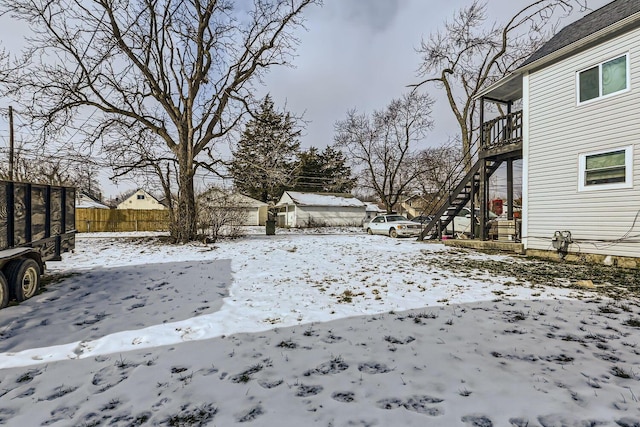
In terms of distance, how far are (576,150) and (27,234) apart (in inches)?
482

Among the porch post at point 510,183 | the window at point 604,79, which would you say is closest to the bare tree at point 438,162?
the porch post at point 510,183

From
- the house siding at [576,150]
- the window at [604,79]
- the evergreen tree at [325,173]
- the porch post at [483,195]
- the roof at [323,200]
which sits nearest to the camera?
the house siding at [576,150]

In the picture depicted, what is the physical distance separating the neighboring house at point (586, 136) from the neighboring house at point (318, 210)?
2171cm

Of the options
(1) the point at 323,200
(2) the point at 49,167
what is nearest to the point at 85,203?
(2) the point at 49,167

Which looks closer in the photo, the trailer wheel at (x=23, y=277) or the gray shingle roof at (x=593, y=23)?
the trailer wheel at (x=23, y=277)

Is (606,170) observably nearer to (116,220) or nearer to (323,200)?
(323,200)

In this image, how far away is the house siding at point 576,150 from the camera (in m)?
7.15

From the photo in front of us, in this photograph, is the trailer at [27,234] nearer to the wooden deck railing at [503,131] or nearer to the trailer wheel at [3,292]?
the trailer wheel at [3,292]

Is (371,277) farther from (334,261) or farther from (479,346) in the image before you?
(479,346)

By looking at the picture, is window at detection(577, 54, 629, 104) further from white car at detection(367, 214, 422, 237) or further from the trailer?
the trailer

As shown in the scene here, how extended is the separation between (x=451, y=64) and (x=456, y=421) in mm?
22570

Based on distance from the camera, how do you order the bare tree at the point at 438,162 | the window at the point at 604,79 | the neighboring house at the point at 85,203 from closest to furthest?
the window at the point at 604,79
the bare tree at the point at 438,162
the neighboring house at the point at 85,203

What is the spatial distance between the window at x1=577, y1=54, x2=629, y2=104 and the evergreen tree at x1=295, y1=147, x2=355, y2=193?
31244 millimetres

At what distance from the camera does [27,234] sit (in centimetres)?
490
